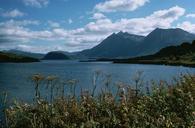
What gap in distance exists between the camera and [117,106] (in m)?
10.5

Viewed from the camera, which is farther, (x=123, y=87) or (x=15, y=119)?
(x=123, y=87)

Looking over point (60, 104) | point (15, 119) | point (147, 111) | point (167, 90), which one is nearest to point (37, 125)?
point (15, 119)

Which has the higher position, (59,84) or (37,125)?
(59,84)

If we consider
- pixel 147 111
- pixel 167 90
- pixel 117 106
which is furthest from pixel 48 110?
pixel 167 90

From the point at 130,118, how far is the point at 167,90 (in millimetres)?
2682

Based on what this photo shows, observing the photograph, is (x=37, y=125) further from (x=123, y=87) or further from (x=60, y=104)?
(x=123, y=87)

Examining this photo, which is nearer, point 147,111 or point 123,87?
point 147,111

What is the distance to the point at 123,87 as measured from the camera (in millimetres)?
12070

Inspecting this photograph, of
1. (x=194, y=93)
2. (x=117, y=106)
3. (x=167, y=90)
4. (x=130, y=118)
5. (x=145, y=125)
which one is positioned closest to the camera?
(x=145, y=125)

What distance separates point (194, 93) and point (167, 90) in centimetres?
98

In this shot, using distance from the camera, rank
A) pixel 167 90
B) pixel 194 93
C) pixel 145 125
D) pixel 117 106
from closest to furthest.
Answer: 1. pixel 145 125
2. pixel 117 106
3. pixel 194 93
4. pixel 167 90

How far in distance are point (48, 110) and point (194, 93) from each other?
4.22 m

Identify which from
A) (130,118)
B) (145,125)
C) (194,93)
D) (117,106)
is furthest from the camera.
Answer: (194,93)

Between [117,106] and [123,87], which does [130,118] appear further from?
[123,87]
